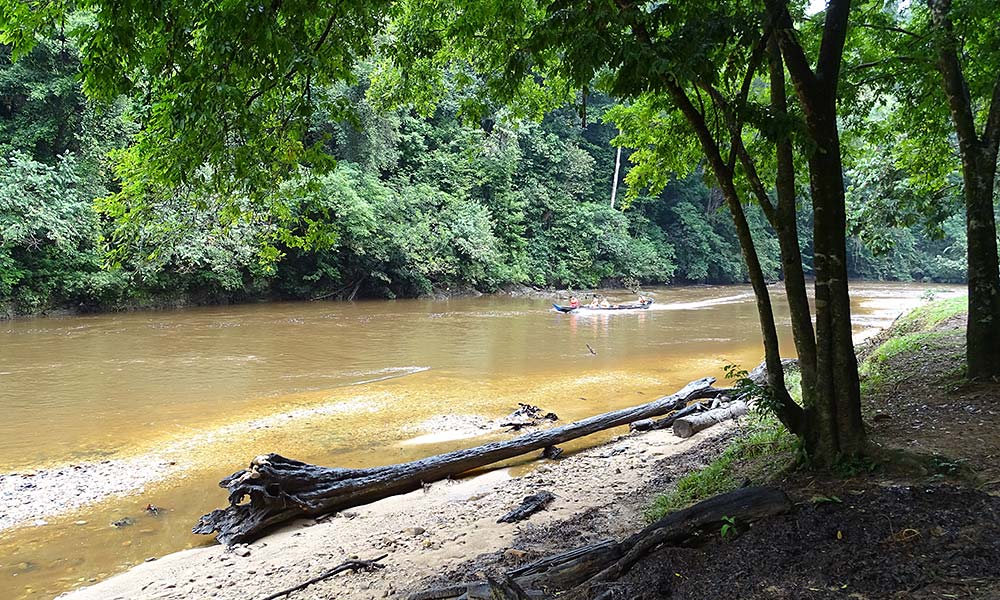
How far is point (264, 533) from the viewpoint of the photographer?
5934mm

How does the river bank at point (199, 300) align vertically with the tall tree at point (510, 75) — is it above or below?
below

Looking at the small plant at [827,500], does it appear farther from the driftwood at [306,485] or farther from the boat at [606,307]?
the boat at [606,307]

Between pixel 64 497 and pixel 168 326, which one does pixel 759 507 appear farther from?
pixel 168 326

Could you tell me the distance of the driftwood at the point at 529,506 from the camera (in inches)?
225

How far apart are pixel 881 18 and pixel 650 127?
3.09 m

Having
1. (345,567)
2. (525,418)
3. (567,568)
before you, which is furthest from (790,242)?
(525,418)

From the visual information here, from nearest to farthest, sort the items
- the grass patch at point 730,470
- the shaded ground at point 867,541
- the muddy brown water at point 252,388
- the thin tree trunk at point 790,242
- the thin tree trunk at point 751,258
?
the shaded ground at point 867,541
the thin tree trunk at point 751,258
the thin tree trunk at point 790,242
the grass patch at point 730,470
the muddy brown water at point 252,388

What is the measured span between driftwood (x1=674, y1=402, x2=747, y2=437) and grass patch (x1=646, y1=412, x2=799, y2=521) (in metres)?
2.30

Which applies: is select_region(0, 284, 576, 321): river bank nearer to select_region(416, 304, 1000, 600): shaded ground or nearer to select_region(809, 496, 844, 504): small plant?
select_region(416, 304, 1000, 600): shaded ground

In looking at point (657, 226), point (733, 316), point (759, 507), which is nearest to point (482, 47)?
point (759, 507)

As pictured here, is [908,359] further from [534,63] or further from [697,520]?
[534,63]

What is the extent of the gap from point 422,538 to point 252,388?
8.36 m

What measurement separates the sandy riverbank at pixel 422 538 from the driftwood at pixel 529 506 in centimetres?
9

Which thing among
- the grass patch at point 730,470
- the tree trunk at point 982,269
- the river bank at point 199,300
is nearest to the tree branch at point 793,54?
the grass patch at point 730,470
